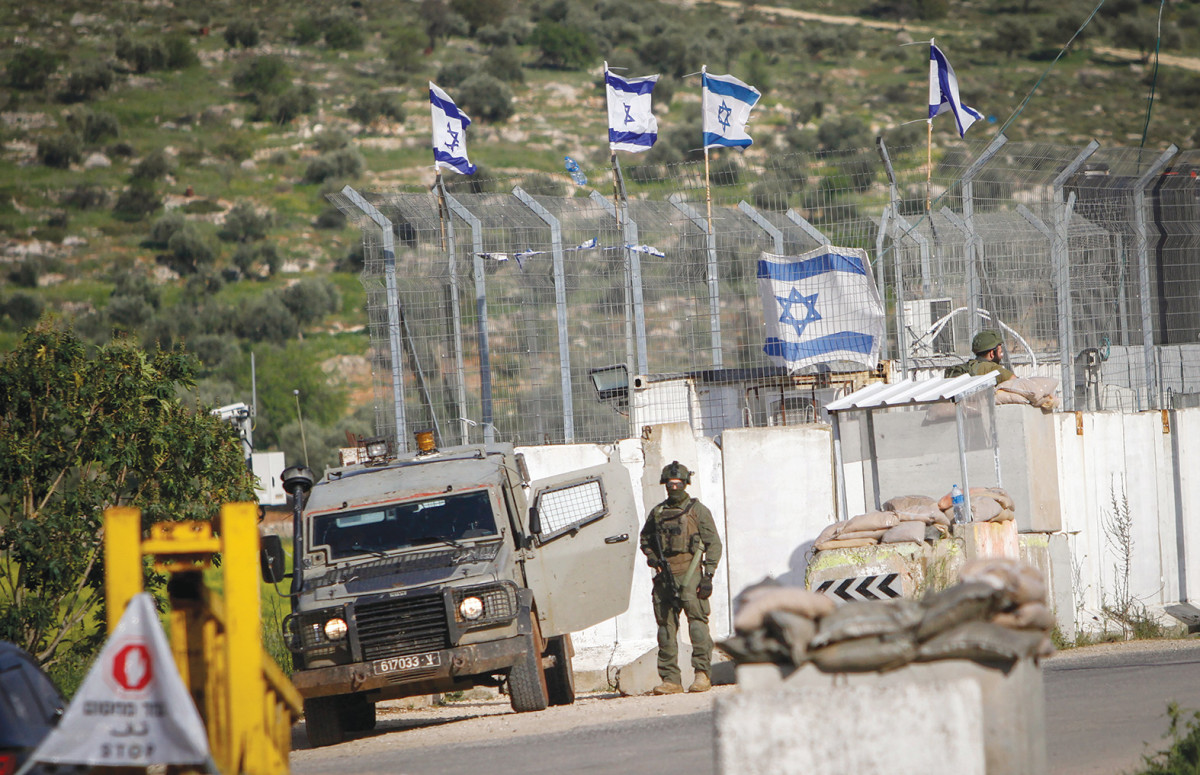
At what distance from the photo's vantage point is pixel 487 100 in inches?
2633

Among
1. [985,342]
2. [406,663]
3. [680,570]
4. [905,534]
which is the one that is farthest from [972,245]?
[406,663]

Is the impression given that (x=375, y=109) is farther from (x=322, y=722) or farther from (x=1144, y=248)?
(x=322, y=722)

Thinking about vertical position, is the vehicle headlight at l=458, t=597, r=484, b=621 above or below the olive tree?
below

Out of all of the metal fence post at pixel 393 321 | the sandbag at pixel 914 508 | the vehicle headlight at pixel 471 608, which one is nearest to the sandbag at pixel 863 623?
the vehicle headlight at pixel 471 608

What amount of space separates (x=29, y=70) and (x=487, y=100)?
25.6 metres

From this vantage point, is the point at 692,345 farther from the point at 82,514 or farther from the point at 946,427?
the point at 82,514

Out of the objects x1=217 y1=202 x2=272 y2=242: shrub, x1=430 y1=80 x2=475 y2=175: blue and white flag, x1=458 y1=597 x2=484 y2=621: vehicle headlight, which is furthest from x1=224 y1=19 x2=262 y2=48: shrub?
x1=458 y1=597 x2=484 y2=621: vehicle headlight

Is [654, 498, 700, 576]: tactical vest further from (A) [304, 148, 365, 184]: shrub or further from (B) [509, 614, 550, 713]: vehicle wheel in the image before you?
(A) [304, 148, 365, 184]: shrub

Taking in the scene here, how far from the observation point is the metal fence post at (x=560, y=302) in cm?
1318

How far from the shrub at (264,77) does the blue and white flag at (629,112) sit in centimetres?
6060

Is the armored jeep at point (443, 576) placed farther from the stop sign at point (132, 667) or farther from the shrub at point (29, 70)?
the shrub at point (29, 70)

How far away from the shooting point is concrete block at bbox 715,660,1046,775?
4.49 metres

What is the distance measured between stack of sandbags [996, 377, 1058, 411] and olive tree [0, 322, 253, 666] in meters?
7.22

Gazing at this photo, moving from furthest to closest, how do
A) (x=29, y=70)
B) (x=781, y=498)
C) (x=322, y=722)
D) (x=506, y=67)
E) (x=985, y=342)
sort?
1. (x=506, y=67)
2. (x=29, y=70)
3. (x=985, y=342)
4. (x=781, y=498)
5. (x=322, y=722)
